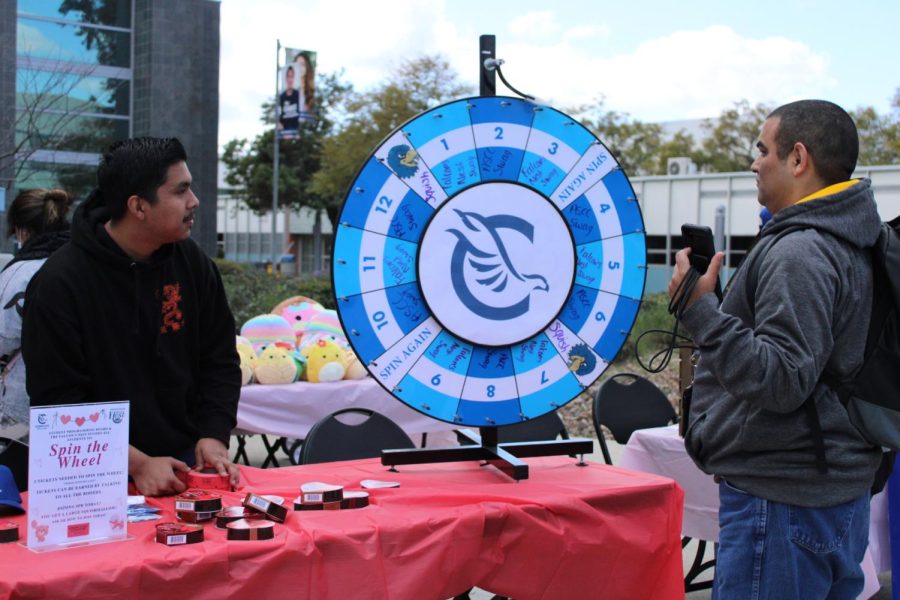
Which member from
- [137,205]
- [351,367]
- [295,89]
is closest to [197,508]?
[137,205]

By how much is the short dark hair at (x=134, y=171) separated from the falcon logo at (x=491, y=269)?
0.82 meters

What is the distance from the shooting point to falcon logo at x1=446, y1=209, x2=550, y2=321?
2.90 metres

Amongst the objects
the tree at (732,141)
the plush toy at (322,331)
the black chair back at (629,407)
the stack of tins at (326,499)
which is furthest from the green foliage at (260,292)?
the tree at (732,141)

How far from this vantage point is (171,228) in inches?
102

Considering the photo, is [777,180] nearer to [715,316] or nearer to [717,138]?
[715,316]

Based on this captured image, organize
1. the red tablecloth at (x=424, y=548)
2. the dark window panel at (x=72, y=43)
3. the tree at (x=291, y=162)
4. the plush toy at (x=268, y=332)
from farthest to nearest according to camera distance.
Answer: the tree at (x=291, y=162)
the dark window panel at (x=72, y=43)
the plush toy at (x=268, y=332)
the red tablecloth at (x=424, y=548)

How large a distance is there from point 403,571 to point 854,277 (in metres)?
1.24

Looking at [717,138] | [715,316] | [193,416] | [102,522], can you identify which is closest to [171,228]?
[193,416]

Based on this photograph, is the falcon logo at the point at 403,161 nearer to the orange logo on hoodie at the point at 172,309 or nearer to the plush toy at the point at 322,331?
the orange logo on hoodie at the point at 172,309

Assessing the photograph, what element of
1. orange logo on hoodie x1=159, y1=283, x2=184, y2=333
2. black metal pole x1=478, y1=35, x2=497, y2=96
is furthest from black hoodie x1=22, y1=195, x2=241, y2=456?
black metal pole x1=478, y1=35, x2=497, y2=96

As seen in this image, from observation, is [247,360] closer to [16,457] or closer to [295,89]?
[16,457]

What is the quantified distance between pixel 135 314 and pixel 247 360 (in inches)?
129

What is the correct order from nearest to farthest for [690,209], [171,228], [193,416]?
[171,228]
[193,416]
[690,209]

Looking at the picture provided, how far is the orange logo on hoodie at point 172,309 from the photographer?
2.64 metres
